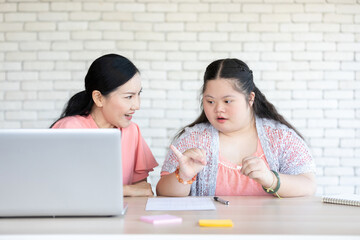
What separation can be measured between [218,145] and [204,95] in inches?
10.5

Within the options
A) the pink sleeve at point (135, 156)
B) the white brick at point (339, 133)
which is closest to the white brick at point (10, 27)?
the pink sleeve at point (135, 156)

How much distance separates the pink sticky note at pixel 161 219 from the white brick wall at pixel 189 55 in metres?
2.21

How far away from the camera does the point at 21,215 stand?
131 centimetres

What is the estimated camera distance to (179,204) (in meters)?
1.57

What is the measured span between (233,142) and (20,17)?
2.21 meters

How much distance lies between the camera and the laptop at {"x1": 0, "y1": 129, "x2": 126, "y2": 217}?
1237 millimetres

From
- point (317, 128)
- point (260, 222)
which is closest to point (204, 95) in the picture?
point (260, 222)

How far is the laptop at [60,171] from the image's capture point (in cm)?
124

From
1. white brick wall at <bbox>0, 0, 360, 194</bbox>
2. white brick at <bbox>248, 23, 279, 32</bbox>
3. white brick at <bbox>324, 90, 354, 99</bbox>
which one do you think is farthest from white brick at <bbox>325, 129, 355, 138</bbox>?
white brick at <bbox>248, 23, 279, 32</bbox>

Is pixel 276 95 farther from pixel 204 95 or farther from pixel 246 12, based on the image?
pixel 204 95

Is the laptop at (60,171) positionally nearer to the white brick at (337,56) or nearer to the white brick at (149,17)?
the white brick at (149,17)

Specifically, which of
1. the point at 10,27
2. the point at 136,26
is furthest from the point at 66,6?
the point at 136,26

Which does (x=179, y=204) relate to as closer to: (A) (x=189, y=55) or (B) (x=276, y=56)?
(A) (x=189, y=55)

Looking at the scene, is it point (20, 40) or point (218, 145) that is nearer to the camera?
point (218, 145)
